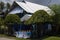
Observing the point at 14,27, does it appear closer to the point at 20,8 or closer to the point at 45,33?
the point at 45,33

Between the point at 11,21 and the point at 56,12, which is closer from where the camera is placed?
the point at 56,12

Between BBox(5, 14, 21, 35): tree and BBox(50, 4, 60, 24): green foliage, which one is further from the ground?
BBox(50, 4, 60, 24): green foliage

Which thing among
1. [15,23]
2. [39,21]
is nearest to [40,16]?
[39,21]

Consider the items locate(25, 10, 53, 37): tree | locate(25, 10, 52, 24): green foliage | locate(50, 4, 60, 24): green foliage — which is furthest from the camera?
locate(50, 4, 60, 24): green foliage

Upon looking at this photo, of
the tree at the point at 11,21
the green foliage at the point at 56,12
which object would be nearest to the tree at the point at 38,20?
the green foliage at the point at 56,12

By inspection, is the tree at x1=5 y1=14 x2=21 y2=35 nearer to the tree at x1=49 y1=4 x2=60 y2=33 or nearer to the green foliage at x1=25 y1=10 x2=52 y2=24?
the green foliage at x1=25 y1=10 x2=52 y2=24

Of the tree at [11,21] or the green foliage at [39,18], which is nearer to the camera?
the green foliage at [39,18]

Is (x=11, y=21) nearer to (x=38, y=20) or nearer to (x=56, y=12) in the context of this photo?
(x=38, y=20)

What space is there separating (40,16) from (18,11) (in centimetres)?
1325

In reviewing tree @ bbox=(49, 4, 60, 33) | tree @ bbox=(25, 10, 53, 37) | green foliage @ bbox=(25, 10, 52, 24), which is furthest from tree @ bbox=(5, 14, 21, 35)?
tree @ bbox=(49, 4, 60, 33)

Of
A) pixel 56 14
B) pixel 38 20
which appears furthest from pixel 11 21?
pixel 56 14

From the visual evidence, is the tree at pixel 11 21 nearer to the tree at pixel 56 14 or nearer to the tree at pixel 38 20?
the tree at pixel 38 20

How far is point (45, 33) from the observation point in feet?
90.2

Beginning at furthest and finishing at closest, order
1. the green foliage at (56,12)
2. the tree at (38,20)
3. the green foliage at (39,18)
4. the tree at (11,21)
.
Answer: the tree at (11,21)
the green foliage at (56,12)
the tree at (38,20)
the green foliage at (39,18)
